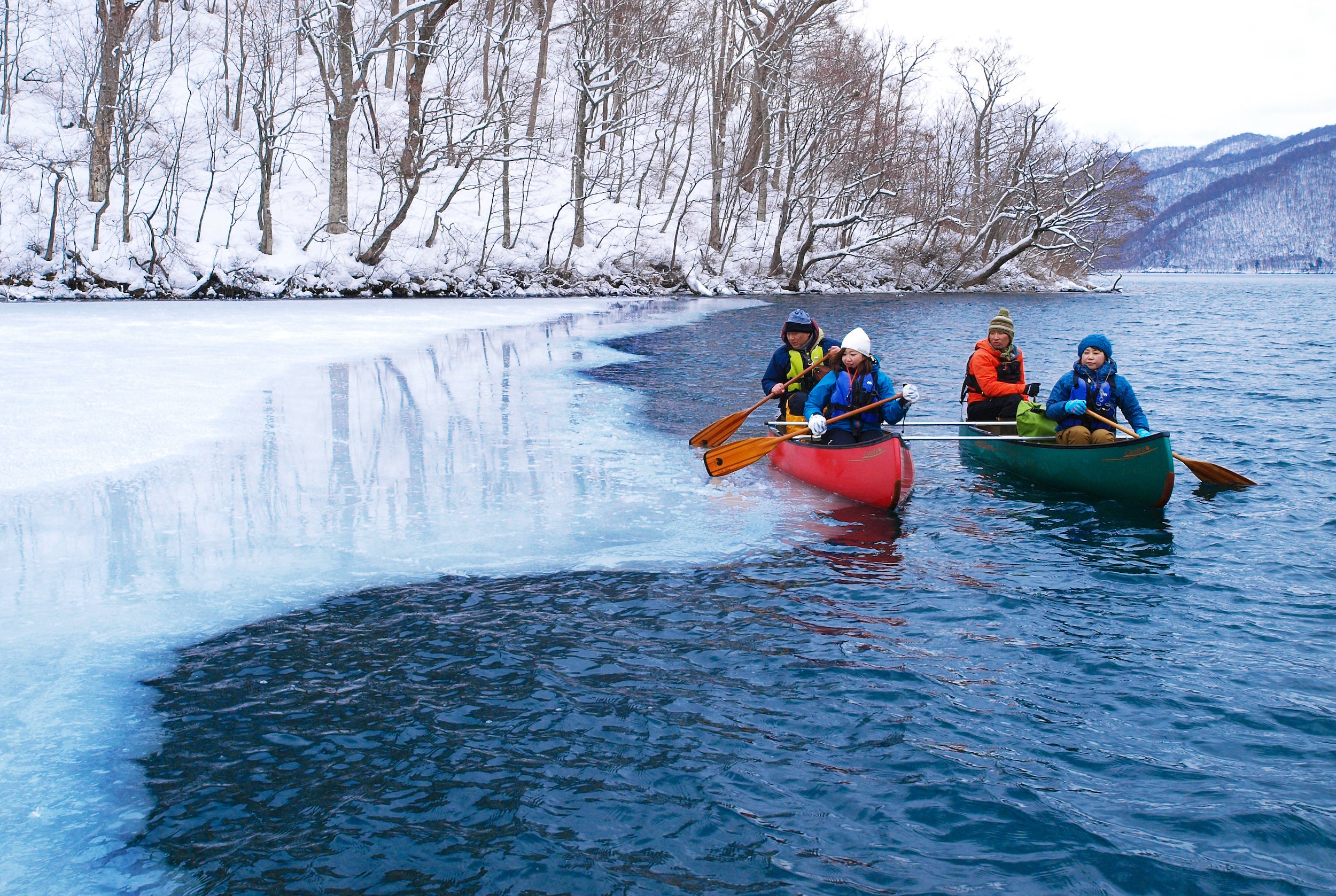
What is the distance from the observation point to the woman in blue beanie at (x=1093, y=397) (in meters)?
7.72

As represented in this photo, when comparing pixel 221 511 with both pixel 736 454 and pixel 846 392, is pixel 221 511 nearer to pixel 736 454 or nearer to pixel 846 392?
pixel 736 454

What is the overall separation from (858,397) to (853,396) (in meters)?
0.05

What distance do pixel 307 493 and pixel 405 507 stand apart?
80cm

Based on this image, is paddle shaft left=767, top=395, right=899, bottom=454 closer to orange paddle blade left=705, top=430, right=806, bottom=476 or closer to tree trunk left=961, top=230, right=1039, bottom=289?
orange paddle blade left=705, top=430, right=806, bottom=476

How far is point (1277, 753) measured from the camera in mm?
3625

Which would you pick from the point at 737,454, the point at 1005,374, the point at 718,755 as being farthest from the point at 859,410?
the point at 718,755

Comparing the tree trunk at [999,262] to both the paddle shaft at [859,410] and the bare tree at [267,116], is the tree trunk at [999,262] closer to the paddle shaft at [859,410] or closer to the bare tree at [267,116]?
the bare tree at [267,116]

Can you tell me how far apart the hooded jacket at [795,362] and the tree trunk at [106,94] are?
69.8ft

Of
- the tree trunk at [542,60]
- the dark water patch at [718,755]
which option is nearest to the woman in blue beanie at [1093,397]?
the dark water patch at [718,755]

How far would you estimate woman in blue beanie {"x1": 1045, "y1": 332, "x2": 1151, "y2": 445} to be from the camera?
772 cm

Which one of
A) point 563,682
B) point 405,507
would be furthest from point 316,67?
point 563,682

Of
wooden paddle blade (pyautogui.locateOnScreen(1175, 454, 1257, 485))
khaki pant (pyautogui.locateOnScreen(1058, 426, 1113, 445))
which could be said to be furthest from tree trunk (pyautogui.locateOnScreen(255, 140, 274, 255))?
wooden paddle blade (pyautogui.locateOnScreen(1175, 454, 1257, 485))

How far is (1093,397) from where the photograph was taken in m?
7.84

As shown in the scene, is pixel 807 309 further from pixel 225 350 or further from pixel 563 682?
pixel 563 682
